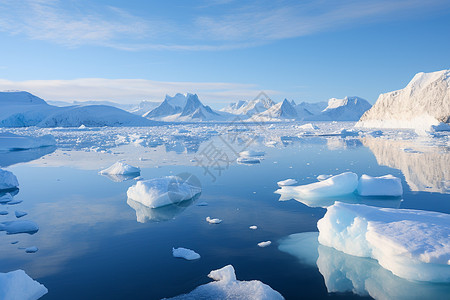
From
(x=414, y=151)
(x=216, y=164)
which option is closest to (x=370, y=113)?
(x=414, y=151)

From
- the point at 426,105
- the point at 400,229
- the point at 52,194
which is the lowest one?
the point at 52,194

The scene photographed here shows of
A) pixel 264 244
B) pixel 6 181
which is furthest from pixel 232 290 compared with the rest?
pixel 6 181

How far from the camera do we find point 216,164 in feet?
42.8

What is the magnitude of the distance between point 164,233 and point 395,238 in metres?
3.48

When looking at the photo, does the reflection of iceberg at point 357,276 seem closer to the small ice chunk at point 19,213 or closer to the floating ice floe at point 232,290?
the floating ice floe at point 232,290

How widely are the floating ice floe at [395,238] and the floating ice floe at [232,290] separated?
58.6 inches

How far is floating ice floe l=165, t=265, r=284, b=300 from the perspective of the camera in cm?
354

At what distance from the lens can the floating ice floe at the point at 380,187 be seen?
760 cm

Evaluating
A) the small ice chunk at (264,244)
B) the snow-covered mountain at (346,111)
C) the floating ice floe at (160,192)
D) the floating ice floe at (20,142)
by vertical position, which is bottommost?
the floating ice floe at (20,142)

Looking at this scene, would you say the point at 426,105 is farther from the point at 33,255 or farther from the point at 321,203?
the point at 33,255

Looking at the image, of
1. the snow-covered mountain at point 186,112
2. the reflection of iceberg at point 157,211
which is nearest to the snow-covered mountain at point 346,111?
the snow-covered mountain at point 186,112

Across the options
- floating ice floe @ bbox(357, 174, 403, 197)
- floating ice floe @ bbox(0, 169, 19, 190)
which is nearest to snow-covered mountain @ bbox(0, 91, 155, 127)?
floating ice floe @ bbox(0, 169, 19, 190)

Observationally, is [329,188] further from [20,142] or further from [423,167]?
[20,142]

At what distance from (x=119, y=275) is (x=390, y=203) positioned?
18.3 feet
